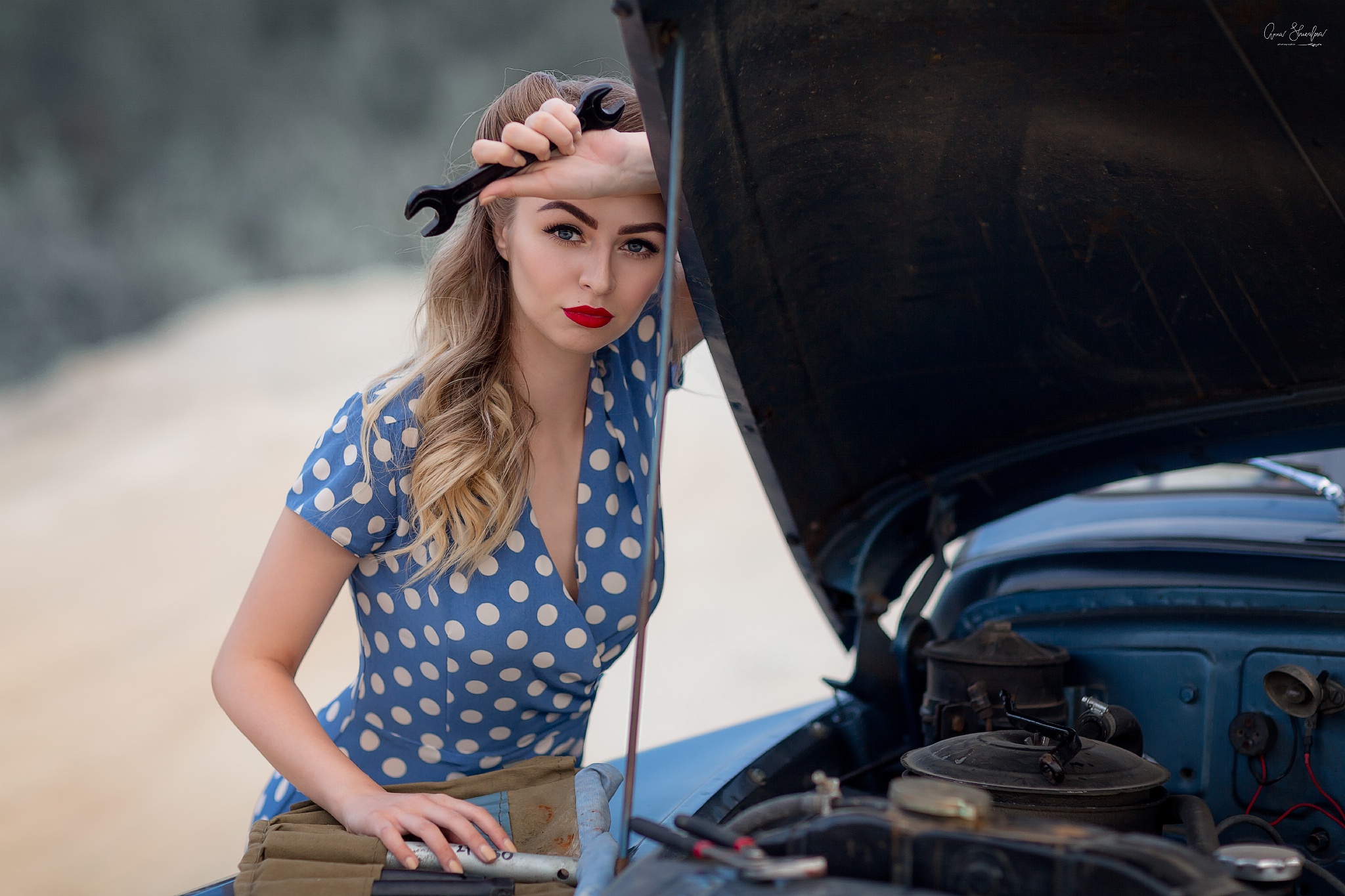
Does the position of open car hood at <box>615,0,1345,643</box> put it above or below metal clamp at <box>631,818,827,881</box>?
above

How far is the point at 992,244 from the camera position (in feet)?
5.24

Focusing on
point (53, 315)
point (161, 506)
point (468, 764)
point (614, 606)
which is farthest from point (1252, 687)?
point (53, 315)

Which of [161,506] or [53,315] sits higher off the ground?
[53,315]

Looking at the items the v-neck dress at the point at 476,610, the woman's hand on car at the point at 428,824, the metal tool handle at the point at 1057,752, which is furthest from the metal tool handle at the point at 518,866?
the metal tool handle at the point at 1057,752

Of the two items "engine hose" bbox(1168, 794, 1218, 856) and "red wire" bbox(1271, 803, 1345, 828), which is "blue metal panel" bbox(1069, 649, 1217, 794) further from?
"engine hose" bbox(1168, 794, 1218, 856)

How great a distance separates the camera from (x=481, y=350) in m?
1.68

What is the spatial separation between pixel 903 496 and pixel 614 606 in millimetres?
593

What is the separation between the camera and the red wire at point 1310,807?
4.78 feet

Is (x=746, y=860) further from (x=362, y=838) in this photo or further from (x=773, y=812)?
(x=362, y=838)

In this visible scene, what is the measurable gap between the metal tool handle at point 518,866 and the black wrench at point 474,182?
731 mm

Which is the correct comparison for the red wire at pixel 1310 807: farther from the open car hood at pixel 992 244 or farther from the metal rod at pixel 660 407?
the metal rod at pixel 660 407

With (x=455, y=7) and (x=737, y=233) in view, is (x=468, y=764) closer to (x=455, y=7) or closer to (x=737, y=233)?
(x=737, y=233)

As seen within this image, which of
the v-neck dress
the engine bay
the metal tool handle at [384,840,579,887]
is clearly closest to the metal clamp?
the engine bay

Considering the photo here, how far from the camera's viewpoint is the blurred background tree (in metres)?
10.0
